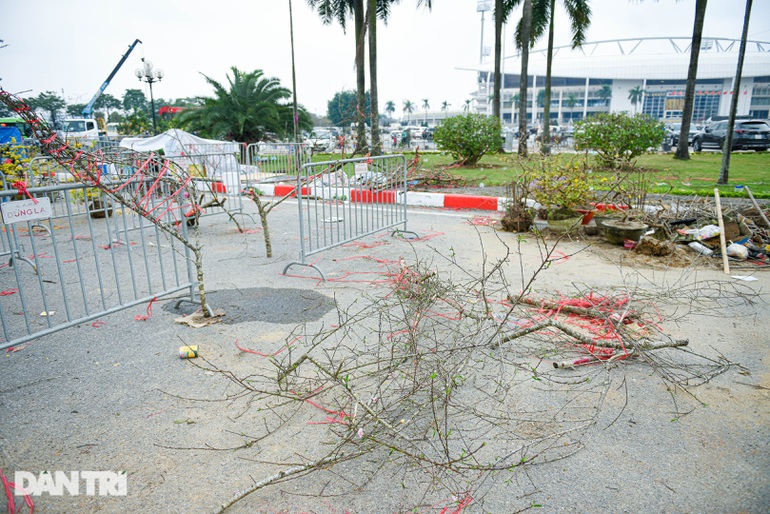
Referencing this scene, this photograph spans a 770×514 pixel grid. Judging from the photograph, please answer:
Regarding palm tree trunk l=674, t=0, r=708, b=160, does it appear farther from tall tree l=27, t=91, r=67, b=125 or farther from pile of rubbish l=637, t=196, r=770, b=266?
tall tree l=27, t=91, r=67, b=125

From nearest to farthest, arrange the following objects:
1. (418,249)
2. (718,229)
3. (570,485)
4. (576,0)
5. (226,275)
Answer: (570,485) → (226,275) → (718,229) → (418,249) → (576,0)

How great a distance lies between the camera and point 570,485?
2.71m

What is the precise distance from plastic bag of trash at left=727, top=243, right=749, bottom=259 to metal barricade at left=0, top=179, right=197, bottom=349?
22.9ft

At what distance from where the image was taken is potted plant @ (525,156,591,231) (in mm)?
8469

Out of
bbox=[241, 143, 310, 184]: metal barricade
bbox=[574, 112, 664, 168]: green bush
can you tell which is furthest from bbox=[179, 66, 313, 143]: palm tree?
bbox=[574, 112, 664, 168]: green bush

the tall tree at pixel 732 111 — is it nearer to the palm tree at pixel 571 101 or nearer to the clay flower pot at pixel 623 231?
the clay flower pot at pixel 623 231

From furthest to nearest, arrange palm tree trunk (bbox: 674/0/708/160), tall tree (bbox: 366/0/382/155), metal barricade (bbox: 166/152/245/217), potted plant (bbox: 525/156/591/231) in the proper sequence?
1. tall tree (bbox: 366/0/382/155)
2. palm tree trunk (bbox: 674/0/708/160)
3. potted plant (bbox: 525/156/591/231)
4. metal barricade (bbox: 166/152/245/217)

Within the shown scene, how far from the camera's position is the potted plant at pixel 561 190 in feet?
27.8

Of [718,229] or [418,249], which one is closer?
[718,229]

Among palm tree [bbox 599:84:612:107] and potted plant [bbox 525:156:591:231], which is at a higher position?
palm tree [bbox 599:84:612:107]

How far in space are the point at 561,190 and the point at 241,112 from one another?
24670 millimetres

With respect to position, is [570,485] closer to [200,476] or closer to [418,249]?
[200,476]

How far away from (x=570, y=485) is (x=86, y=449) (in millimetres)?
2791

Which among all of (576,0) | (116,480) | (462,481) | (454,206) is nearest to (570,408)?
(462,481)
